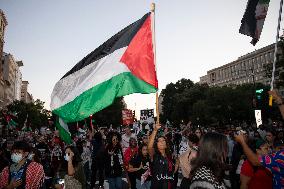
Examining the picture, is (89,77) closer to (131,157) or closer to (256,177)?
(131,157)

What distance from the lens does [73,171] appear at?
588 cm

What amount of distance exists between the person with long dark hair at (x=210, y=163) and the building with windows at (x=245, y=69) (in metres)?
111

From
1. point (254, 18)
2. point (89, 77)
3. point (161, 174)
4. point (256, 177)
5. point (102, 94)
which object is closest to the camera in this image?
point (256, 177)

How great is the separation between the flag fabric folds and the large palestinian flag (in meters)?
2.64

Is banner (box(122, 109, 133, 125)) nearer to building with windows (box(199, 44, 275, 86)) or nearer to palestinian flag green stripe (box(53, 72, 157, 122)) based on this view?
palestinian flag green stripe (box(53, 72, 157, 122))

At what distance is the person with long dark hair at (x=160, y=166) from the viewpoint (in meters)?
5.64

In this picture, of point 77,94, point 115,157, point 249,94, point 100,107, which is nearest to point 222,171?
point 100,107

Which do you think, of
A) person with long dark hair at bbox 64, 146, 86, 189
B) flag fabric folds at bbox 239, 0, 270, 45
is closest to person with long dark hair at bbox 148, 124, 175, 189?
person with long dark hair at bbox 64, 146, 86, 189

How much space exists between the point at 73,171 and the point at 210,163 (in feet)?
11.3

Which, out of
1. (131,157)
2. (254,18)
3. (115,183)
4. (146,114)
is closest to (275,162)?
(131,157)

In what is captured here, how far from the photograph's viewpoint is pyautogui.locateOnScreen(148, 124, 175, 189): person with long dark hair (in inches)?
222

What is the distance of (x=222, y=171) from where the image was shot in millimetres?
3031

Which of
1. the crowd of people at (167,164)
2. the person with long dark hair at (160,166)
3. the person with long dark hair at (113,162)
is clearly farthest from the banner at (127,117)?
the person with long dark hair at (160,166)

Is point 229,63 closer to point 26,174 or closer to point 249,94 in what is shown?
point 249,94
